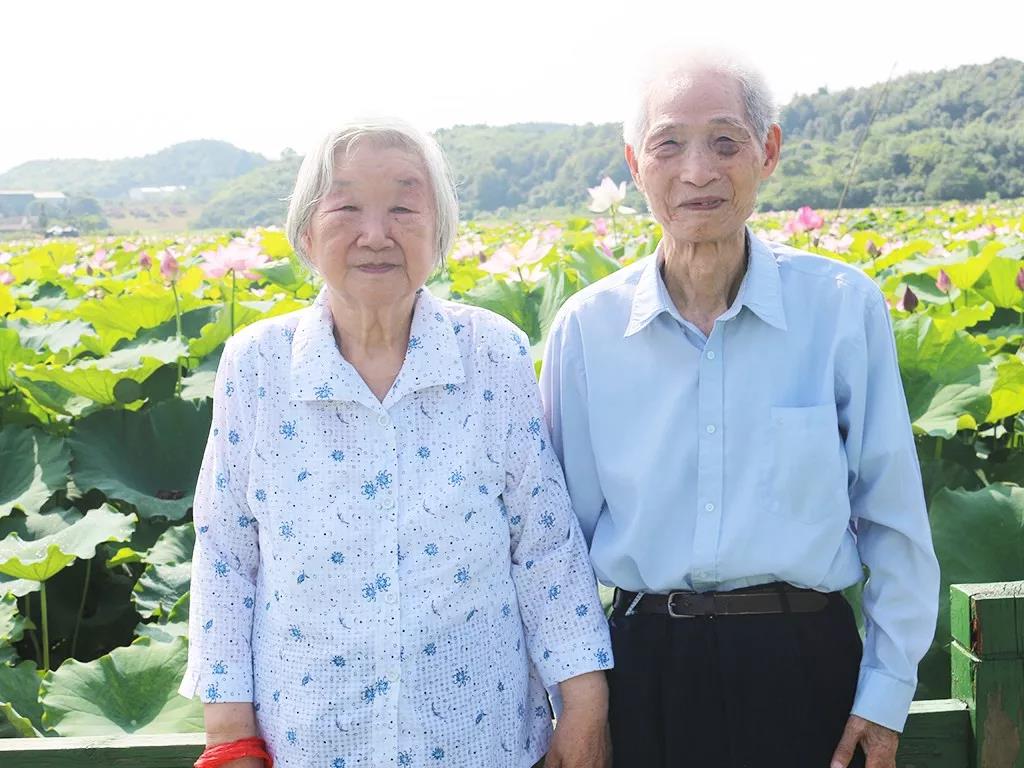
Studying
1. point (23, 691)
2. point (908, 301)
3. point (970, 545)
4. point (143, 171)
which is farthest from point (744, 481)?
point (143, 171)

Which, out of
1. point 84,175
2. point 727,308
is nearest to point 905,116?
point 727,308

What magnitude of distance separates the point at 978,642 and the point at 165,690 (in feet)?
4.80

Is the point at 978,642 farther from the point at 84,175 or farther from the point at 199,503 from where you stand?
the point at 84,175

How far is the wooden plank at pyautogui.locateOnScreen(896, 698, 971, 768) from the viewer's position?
1.62m

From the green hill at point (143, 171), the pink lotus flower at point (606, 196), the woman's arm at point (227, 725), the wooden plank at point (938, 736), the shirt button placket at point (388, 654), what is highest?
the green hill at point (143, 171)

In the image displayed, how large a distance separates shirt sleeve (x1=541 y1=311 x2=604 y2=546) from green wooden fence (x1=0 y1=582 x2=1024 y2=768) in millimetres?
540

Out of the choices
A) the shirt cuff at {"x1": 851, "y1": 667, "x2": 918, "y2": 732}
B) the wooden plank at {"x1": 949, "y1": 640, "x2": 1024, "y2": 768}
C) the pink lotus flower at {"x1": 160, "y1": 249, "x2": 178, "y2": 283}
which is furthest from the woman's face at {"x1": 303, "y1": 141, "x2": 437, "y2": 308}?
the pink lotus flower at {"x1": 160, "y1": 249, "x2": 178, "y2": 283}

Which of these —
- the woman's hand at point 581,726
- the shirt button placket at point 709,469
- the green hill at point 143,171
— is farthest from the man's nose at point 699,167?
the green hill at point 143,171

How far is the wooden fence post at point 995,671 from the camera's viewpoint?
1.56m

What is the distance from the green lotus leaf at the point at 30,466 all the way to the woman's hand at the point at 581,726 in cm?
186

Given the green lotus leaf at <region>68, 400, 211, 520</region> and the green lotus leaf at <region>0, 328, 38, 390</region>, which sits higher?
the green lotus leaf at <region>0, 328, 38, 390</region>

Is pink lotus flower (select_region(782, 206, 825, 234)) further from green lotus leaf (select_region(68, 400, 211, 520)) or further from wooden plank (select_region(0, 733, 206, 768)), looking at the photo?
wooden plank (select_region(0, 733, 206, 768))

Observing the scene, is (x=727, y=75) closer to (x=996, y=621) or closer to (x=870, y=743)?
(x=996, y=621)

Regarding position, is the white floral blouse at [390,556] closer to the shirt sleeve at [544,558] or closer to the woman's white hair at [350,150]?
the shirt sleeve at [544,558]
